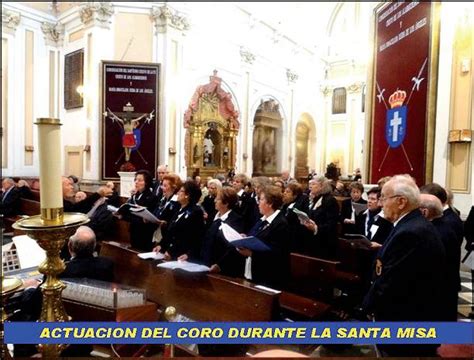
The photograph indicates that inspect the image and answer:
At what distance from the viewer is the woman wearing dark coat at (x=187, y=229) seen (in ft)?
11.3

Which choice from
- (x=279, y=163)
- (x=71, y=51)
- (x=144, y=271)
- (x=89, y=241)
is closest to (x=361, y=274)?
(x=144, y=271)

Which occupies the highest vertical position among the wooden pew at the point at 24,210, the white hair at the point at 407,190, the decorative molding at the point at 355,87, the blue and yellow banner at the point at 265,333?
the decorative molding at the point at 355,87

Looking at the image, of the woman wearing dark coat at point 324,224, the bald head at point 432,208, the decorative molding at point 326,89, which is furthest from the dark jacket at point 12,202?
the decorative molding at point 326,89

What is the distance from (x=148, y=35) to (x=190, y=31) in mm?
1397

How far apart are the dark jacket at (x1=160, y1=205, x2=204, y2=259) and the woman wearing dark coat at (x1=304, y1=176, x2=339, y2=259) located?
114 centimetres

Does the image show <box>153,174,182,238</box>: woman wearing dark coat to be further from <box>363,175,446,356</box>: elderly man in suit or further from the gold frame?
the gold frame

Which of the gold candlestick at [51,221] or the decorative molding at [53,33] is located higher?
the decorative molding at [53,33]

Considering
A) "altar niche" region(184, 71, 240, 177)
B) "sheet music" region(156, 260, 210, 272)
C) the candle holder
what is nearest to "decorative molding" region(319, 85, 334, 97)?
"altar niche" region(184, 71, 240, 177)

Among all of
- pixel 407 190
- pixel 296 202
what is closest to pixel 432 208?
pixel 407 190

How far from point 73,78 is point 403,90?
30.5ft

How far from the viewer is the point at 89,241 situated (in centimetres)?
251

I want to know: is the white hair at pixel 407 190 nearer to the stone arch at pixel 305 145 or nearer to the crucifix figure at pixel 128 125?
the crucifix figure at pixel 128 125

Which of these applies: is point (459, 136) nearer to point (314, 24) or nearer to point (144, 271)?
point (144, 271)

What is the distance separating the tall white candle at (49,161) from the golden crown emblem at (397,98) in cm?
549
